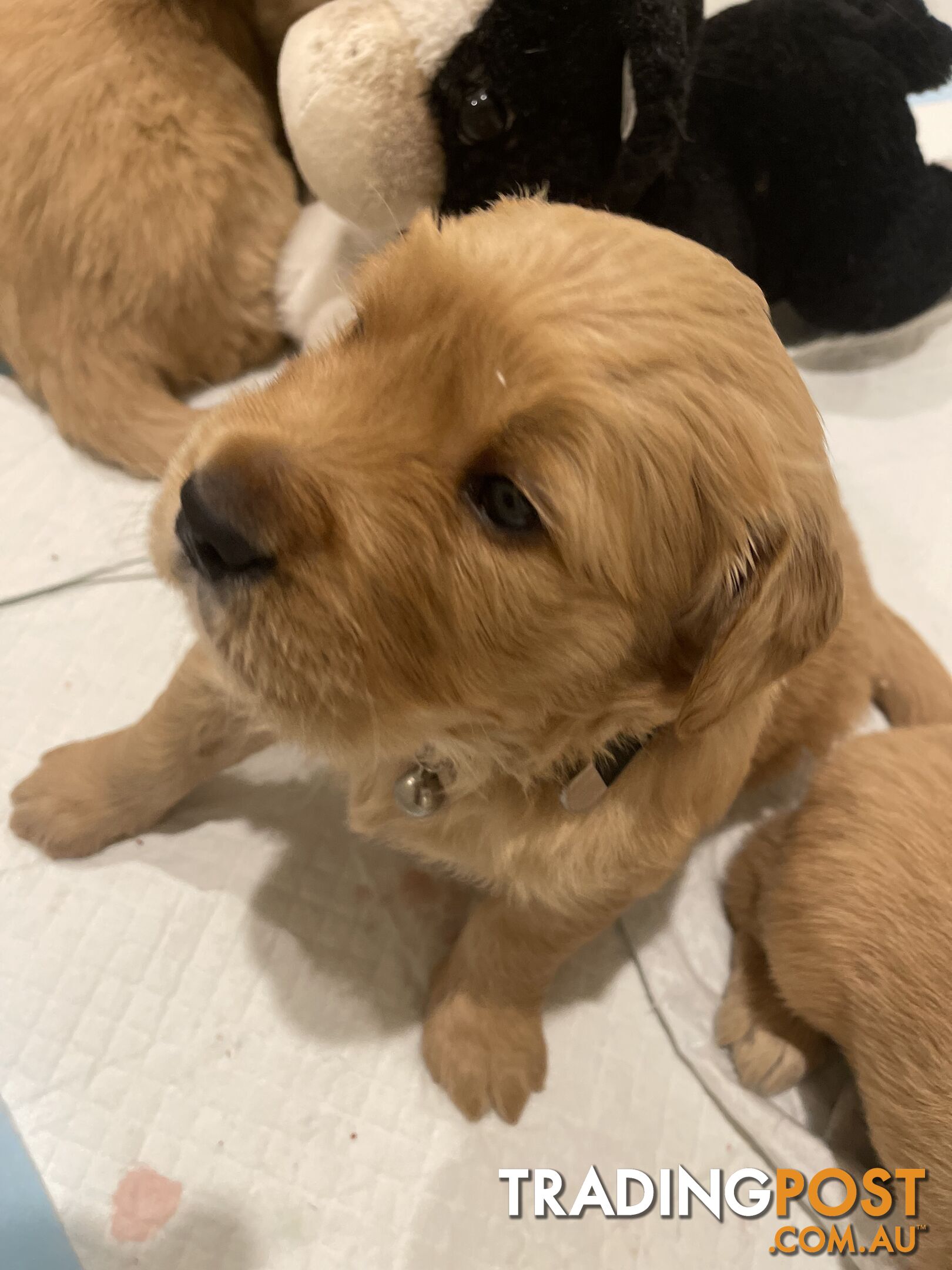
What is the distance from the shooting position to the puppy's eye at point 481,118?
5.06 ft

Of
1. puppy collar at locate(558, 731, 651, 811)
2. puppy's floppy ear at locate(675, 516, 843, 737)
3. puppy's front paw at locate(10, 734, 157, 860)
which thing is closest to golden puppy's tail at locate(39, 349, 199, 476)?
puppy's front paw at locate(10, 734, 157, 860)

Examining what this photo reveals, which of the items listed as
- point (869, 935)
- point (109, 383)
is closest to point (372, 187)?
point (109, 383)

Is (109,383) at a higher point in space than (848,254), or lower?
lower

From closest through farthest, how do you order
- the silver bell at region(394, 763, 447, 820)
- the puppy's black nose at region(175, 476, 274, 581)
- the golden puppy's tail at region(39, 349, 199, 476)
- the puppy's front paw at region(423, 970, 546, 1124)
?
the puppy's black nose at region(175, 476, 274, 581)
the silver bell at region(394, 763, 447, 820)
the puppy's front paw at region(423, 970, 546, 1124)
the golden puppy's tail at region(39, 349, 199, 476)

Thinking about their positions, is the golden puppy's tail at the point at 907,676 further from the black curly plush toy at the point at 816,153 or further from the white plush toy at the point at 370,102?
the white plush toy at the point at 370,102

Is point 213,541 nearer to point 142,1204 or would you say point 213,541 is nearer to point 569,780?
point 569,780

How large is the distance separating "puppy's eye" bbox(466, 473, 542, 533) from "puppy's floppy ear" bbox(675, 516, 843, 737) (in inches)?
8.9

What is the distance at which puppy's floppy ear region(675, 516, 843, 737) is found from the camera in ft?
3.04

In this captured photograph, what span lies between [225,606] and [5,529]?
134 cm

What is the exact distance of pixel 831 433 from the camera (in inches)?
93.0

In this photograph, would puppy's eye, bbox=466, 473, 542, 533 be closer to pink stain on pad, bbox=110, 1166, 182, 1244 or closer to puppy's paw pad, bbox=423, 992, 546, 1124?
puppy's paw pad, bbox=423, 992, 546, 1124

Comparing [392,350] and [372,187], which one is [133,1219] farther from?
[372,187]

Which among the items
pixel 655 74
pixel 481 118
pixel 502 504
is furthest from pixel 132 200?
pixel 502 504

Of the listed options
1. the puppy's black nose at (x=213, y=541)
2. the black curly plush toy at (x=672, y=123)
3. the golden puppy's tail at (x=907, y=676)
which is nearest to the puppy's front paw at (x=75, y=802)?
the puppy's black nose at (x=213, y=541)
